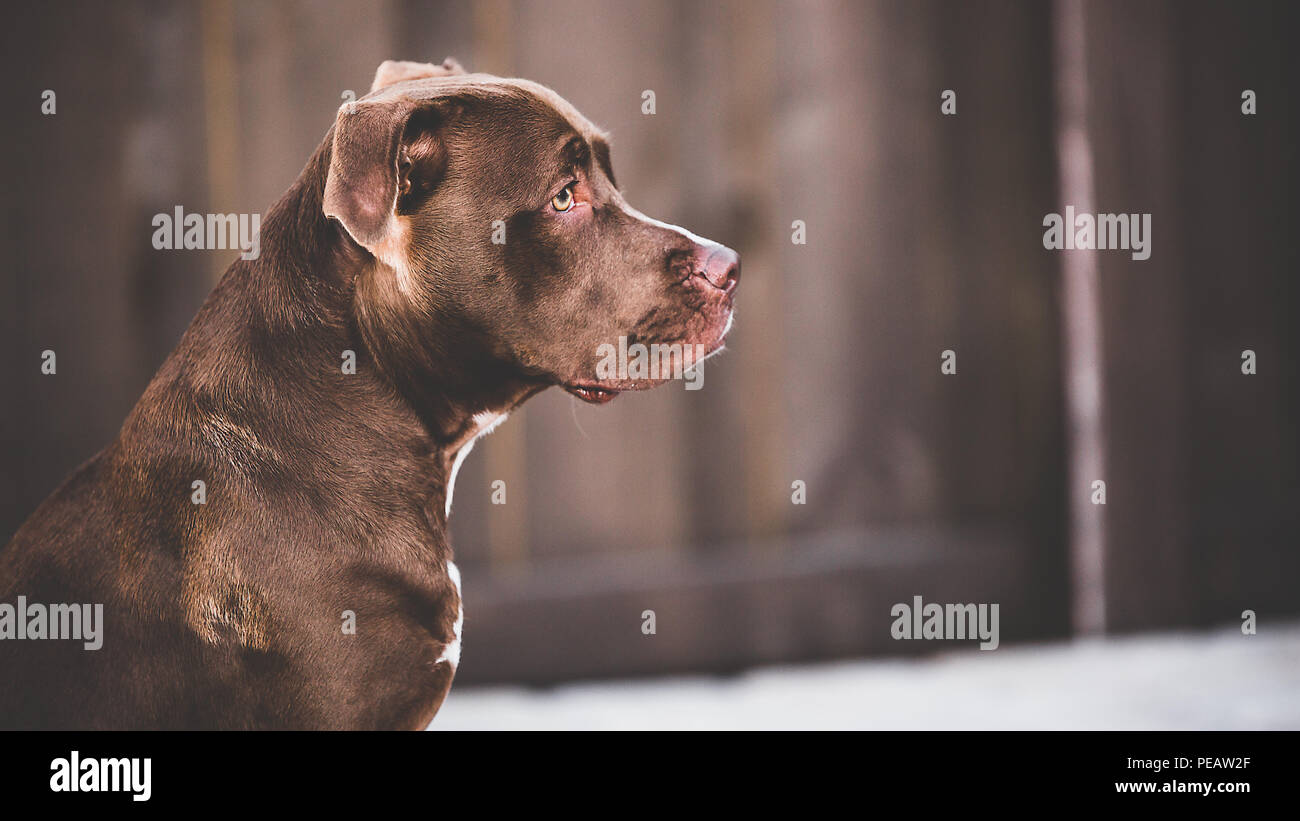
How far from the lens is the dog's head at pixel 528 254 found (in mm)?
1584

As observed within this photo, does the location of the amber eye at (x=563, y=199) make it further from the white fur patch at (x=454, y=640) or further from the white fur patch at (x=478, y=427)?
the white fur patch at (x=454, y=640)

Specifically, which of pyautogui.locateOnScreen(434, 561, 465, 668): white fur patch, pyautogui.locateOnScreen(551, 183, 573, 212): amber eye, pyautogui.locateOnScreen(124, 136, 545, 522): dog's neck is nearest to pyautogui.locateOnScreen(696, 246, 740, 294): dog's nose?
pyautogui.locateOnScreen(551, 183, 573, 212): amber eye

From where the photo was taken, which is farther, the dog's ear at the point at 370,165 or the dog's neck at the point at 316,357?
the dog's neck at the point at 316,357

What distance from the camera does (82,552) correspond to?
56.4 inches

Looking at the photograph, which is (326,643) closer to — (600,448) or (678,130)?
(600,448)

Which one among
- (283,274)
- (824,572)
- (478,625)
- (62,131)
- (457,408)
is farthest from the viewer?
(824,572)

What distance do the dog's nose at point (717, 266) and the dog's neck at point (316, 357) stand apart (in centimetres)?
45

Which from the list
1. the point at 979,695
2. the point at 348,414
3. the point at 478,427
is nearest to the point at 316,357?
the point at 348,414

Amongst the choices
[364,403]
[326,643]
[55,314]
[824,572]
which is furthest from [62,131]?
[824,572]

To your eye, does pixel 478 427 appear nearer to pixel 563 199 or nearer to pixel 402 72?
pixel 563 199

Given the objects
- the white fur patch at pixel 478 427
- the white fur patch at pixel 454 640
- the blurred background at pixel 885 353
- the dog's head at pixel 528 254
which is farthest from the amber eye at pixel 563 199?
the blurred background at pixel 885 353

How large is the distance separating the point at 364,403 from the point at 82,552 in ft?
1.54

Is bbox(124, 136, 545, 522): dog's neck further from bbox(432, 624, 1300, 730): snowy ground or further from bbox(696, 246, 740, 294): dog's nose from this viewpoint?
bbox(432, 624, 1300, 730): snowy ground

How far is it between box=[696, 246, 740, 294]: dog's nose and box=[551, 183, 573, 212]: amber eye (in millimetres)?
253
